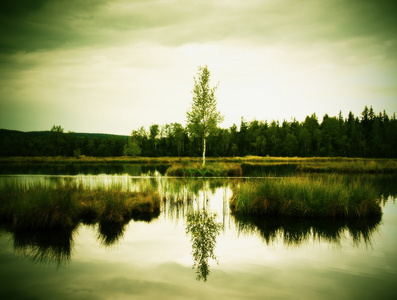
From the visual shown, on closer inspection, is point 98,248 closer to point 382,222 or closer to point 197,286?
point 197,286

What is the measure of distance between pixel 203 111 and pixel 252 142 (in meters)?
80.6

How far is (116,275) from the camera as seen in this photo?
6605mm

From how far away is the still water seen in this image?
19.1ft

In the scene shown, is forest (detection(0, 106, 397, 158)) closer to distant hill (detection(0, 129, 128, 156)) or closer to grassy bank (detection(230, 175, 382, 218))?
distant hill (detection(0, 129, 128, 156))

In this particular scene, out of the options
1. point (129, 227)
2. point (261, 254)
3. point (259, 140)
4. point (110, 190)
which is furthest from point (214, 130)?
point (259, 140)

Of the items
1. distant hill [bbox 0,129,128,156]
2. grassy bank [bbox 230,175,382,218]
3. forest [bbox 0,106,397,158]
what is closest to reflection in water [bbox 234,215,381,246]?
grassy bank [bbox 230,175,382,218]

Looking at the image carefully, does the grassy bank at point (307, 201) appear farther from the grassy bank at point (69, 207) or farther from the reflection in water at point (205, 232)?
the grassy bank at point (69, 207)

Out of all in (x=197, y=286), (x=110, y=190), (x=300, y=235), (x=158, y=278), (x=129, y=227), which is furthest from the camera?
(x=110, y=190)

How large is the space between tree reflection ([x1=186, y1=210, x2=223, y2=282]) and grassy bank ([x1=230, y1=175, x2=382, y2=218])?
233cm

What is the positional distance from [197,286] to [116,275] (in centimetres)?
210

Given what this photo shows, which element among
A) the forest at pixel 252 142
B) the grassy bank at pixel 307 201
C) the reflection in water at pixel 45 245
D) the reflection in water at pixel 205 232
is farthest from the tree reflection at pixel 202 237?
the forest at pixel 252 142

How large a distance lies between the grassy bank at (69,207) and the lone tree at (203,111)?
22244 millimetres

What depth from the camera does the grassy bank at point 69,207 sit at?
396 inches

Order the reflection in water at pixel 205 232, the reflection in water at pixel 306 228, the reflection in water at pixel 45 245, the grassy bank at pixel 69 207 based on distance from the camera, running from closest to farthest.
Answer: the reflection in water at pixel 45 245 < the reflection in water at pixel 205 232 < the reflection in water at pixel 306 228 < the grassy bank at pixel 69 207
